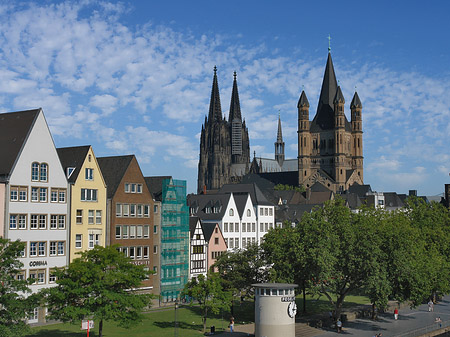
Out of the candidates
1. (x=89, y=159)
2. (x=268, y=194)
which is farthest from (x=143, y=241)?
(x=268, y=194)

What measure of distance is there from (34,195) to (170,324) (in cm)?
1915

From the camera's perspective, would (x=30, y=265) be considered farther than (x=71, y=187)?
No

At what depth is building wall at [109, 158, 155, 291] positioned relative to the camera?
6962cm

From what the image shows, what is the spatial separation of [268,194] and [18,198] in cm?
9585

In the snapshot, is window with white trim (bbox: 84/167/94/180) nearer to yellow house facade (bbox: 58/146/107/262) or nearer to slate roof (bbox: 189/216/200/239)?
yellow house facade (bbox: 58/146/107/262)

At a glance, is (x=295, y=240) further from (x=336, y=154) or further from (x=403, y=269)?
(x=336, y=154)

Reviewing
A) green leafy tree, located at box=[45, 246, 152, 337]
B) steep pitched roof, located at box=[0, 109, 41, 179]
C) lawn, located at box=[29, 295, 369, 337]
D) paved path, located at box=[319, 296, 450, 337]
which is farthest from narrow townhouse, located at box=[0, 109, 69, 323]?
paved path, located at box=[319, 296, 450, 337]

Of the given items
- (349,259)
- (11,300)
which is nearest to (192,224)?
(349,259)

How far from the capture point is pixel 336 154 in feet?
652

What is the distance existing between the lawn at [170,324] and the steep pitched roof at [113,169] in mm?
15457

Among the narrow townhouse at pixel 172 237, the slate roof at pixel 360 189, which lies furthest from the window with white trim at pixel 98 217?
the slate roof at pixel 360 189

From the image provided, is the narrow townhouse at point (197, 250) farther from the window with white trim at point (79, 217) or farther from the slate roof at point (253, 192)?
the window with white trim at point (79, 217)

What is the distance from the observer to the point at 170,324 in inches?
2392

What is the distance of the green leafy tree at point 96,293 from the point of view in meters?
46.9
